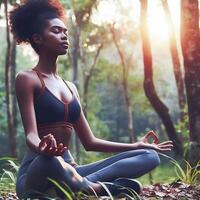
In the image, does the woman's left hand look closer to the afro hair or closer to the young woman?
the young woman

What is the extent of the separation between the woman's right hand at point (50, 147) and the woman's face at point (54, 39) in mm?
954

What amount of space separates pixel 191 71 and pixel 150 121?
3350 centimetres

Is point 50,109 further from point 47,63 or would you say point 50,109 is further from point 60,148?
point 60,148

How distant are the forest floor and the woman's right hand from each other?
1512mm

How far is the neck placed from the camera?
449cm

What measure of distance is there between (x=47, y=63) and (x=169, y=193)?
1.91m

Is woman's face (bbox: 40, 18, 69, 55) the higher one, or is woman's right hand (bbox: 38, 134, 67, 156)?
woman's face (bbox: 40, 18, 69, 55)

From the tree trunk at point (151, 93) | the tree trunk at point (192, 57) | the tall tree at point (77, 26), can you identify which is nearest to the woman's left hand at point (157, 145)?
the tree trunk at point (192, 57)

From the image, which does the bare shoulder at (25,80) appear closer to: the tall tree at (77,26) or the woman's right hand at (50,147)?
the woman's right hand at (50,147)

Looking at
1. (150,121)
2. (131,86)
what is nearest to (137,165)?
(131,86)

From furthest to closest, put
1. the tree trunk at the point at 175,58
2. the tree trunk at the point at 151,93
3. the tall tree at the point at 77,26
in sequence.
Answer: the tall tree at the point at 77,26 → the tree trunk at the point at 175,58 → the tree trunk at the point at 151,93

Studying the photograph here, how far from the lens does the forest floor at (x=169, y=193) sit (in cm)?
521

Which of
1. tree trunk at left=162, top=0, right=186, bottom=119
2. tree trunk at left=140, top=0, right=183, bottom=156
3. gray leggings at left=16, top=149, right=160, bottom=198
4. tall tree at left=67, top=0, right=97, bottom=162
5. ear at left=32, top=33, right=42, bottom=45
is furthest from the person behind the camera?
tall tree at left=67, top=0, right=97, bottom=162

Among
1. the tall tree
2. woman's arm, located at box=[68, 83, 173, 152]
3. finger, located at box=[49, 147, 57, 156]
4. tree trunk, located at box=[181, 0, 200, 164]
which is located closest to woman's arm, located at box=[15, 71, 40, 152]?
finger, located at box=[49, 147, 57, 156]
